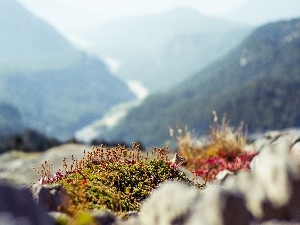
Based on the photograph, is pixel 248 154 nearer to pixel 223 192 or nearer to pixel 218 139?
pixel 218 139

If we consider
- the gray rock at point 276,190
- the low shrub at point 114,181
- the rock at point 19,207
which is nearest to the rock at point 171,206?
the gray rock at point 276,190

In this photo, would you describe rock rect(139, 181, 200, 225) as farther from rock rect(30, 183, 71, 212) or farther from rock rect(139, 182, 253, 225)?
rock rect(30, 183, 71, 212)

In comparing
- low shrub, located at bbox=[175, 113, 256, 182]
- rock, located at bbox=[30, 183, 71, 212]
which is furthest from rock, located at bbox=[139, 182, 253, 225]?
low shrub, located at bbox=[175, 113, 256, 182]

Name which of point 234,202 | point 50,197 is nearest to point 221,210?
point 234,202

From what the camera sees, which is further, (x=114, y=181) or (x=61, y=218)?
(x=114, y=181)

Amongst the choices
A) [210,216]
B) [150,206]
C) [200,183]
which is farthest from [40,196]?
[200,183]

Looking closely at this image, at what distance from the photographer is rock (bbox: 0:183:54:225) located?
499 cm

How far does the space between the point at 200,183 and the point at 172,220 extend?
16.1 feet

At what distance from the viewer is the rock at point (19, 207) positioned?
4.99 m

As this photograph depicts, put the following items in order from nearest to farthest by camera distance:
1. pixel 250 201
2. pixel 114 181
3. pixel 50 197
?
1. pixel 250 201
2. pixel 50 197
3. pixel 114 181

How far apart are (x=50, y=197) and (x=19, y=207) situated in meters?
1.38

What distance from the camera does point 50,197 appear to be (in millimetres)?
6523

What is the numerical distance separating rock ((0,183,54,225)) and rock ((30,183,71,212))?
3.07 ft

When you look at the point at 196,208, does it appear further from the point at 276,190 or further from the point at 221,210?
the point at 276,190
